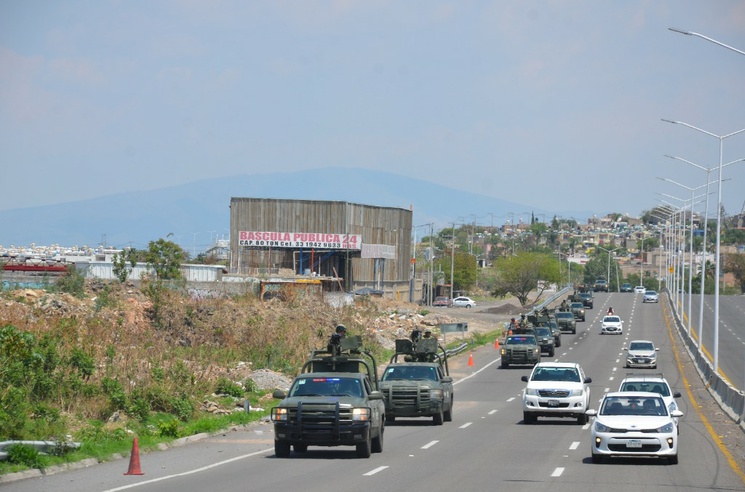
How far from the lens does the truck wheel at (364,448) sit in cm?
2166

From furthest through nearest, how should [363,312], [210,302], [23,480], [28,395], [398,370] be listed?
1. [363,312]
2. [210,302]
3. [398,370]
4. [28,395]
5. [23,480]

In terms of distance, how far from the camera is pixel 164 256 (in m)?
93.5

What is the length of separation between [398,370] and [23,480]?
14.8 metres

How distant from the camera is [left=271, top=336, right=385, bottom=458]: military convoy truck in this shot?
69.3ft

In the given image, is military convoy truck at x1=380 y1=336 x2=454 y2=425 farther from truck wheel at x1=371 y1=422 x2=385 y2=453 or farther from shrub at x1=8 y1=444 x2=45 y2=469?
shrub at x1=8 y1=444 x2=45 y2=469

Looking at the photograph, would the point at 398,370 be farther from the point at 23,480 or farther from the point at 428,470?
the point at 23,480

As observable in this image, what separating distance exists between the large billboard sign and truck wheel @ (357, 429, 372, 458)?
79171 mm

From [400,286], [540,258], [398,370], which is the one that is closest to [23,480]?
[398,370]

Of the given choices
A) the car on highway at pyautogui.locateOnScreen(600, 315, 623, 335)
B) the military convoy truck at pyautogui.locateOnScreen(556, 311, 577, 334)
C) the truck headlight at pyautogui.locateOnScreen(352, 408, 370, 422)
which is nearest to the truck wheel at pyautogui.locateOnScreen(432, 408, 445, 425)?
the truck headlight at pyautogui.locateOnScreen(352, 408, 370, 422)

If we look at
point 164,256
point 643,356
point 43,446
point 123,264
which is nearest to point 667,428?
point 43,446

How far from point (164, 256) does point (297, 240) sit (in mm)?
13453

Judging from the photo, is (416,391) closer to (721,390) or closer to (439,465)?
(439,465)

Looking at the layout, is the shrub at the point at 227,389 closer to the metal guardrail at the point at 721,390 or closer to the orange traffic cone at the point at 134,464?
the metal guardrail at the point at 721,390

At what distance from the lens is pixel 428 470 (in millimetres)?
20062
